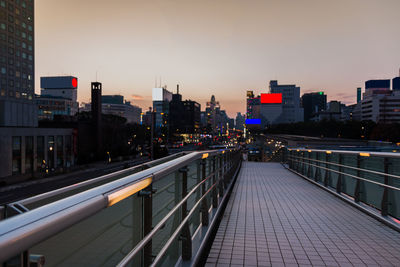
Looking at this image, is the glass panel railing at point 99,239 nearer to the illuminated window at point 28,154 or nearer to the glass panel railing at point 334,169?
the glass panel railing at point 334,169

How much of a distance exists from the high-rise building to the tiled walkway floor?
79877mm

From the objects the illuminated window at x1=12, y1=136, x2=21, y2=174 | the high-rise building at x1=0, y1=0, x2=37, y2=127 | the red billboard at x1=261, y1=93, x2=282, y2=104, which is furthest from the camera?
the red billboard at x1=261, y1=93, x2=282, y2=104

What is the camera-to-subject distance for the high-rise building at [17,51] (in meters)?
75.7

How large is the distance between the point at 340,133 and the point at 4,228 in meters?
100

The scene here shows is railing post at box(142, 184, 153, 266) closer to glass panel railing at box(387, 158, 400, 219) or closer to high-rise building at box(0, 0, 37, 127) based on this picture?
glass panel railing at box(387, 158, 400, 219)

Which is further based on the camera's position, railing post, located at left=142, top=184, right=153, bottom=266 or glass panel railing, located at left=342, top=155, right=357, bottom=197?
glass panel railing, located at left=342, top=155, right=357, bottom=197

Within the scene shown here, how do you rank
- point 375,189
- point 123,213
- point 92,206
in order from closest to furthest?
point 92,206, point 123,213, point 375,189

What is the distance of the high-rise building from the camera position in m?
75.7

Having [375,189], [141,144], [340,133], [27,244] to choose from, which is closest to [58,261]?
[27,244]

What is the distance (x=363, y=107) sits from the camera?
414ft

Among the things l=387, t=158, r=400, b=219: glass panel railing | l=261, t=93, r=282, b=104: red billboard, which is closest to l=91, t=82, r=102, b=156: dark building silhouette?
l=387, t=158, r=400, b=219: glass panel railing

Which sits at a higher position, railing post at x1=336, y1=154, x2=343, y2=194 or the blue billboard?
the blue billboard

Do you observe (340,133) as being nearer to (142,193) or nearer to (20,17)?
(142,193)

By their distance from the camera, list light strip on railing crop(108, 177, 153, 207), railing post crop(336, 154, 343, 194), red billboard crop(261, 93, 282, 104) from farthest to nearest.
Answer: red billboard crop(261, 93, 282, 104) → railing post crop(336, 154, 343, 194) → light strip on railing crop(108, 177, 153, 207)
